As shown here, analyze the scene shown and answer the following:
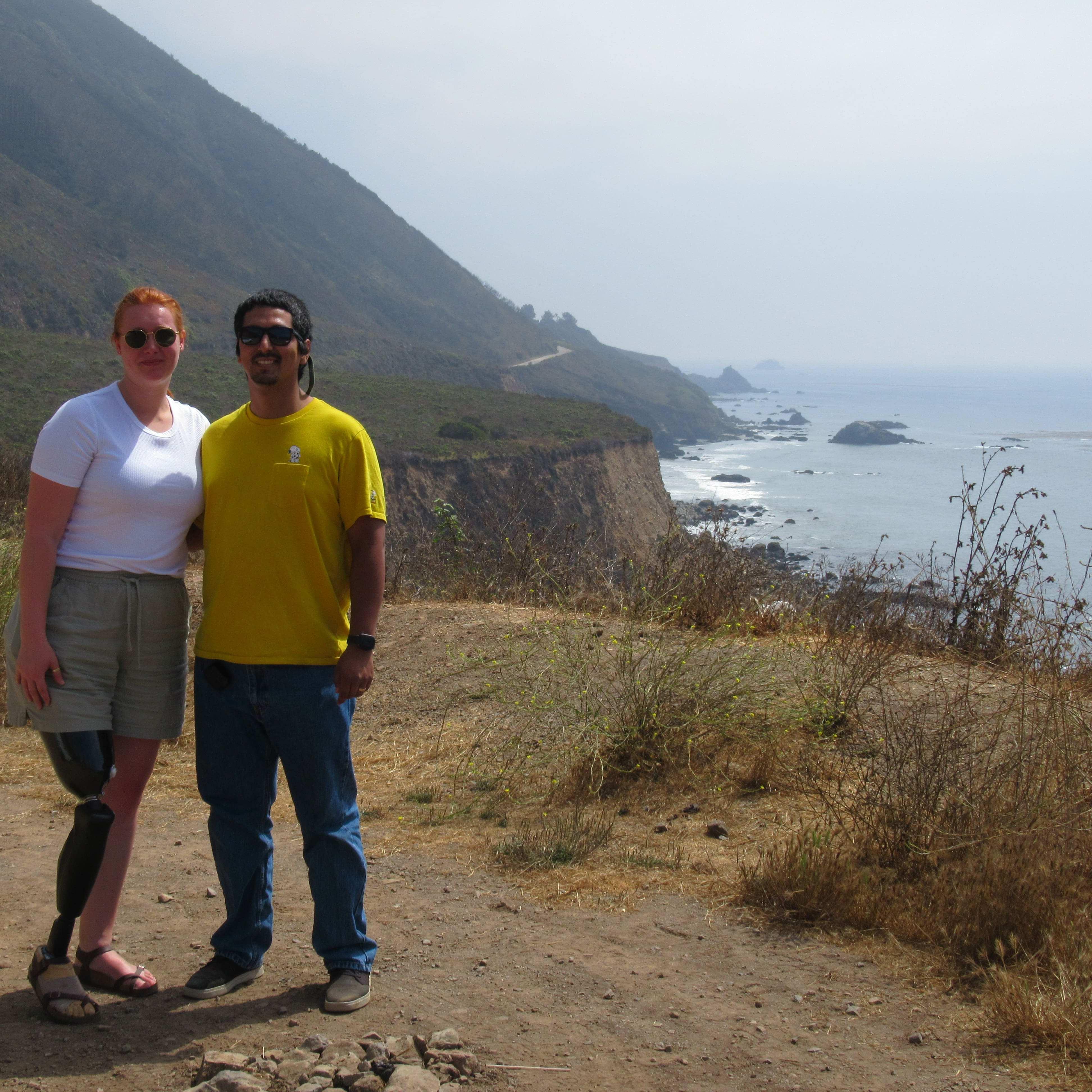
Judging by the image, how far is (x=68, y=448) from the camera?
92.0 inches

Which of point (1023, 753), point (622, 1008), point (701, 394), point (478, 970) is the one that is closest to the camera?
point (622, 1008)

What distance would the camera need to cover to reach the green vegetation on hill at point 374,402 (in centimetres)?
2823

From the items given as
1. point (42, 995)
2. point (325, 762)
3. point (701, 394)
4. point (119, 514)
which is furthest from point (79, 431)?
point (701, 394)

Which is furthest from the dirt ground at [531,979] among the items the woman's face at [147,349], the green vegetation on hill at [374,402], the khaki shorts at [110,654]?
the green vegetation on hill at [374,402]

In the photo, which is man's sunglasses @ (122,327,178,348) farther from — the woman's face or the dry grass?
the dry grass

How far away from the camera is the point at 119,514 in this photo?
2400mm

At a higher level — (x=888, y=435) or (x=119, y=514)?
(x=888, y=435)

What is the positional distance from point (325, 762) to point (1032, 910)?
6.86ft

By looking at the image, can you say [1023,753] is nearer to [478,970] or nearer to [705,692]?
[705,692]

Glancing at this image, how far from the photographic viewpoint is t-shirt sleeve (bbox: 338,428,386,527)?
2451mm

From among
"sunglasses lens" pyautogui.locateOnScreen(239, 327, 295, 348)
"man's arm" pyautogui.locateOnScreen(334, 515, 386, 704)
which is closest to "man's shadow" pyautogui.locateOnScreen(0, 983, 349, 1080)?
"man's arm" pyautogui.locateOnScreen(334, 515, 386, 704)

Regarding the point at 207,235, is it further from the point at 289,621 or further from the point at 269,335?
the point at 289,621

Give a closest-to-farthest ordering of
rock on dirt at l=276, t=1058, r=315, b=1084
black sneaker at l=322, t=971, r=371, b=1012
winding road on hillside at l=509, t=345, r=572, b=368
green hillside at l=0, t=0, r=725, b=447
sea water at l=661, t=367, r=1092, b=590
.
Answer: rock on dirt at l=276, t=1058, r=315, b=1084
black sneaker at l=322, t=971, r=371, b=1012
sea water at l=661, t=367, r=1092, b=590
green hillside at l=0, t=0, r=725, b=447
winding road on hillside at l=509, t=345, r=572, b=368

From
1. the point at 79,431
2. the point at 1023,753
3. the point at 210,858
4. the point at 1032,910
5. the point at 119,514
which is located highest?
the point at 79,431
